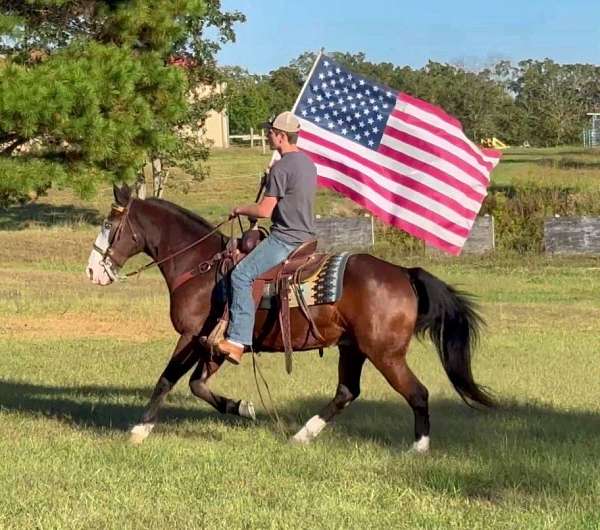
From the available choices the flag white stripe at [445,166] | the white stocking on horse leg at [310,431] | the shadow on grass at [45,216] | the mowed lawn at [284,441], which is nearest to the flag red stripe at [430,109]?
the flag white stripe at [445,166]

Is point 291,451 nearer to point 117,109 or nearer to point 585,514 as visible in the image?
point 585,514

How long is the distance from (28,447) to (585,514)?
4.28 metres

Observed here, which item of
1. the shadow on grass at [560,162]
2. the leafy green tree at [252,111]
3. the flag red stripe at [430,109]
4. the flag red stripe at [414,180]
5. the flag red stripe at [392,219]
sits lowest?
the shadow on grass at [560,162]

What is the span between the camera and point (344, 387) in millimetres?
9125

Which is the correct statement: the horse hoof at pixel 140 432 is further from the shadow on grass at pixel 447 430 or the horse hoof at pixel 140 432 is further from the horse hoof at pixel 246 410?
the horse hoof at pixel 246 410

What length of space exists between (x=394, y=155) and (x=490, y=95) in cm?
7144

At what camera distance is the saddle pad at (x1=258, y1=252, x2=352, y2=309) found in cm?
846

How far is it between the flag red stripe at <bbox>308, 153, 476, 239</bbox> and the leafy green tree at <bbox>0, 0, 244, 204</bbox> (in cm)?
456

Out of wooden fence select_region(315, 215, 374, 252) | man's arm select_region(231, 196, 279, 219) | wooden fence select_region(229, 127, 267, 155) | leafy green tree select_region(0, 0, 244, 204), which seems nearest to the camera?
man's arm select_region(231, 196, 279, 219)

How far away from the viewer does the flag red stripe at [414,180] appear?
12422 millimetres

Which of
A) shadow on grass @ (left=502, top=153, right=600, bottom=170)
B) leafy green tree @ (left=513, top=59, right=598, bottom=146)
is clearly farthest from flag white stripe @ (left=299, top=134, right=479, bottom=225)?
leafy green tree @ (left=513, top=59, right=598, bottom=146)

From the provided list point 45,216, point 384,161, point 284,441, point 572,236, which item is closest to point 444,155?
point 384,161

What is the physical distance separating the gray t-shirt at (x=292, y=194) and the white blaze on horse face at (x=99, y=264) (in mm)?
1659

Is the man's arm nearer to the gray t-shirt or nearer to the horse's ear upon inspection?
the gray t-shirt
